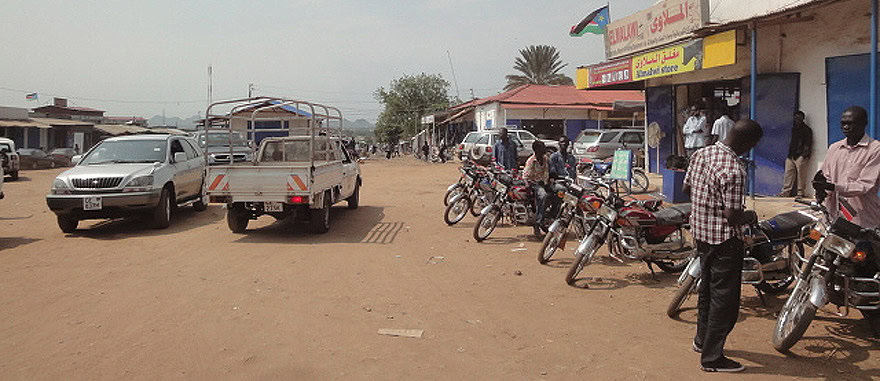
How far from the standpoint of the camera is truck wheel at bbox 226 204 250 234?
9.58m

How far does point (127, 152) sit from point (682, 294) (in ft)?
31.6

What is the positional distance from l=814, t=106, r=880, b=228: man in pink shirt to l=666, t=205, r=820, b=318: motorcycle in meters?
0.31

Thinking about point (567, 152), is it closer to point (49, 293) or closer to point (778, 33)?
point (778, 33)

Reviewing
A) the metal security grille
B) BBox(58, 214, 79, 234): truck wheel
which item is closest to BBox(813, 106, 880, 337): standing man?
the metal security grille

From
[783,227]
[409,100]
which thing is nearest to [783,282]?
[783,227]

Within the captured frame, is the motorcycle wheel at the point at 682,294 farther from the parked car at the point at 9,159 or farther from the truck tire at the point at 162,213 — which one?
the parked car at the point at 9,159

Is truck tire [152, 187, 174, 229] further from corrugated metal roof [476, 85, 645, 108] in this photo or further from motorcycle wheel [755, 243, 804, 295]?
corrugated metal roof [476, 85, 645, 108]

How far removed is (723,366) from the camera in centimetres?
406

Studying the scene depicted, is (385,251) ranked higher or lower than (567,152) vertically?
lower

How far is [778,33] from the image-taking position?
36.3 ft

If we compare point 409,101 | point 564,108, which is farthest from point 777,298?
point 409,101

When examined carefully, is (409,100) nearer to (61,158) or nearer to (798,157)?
(61,158)

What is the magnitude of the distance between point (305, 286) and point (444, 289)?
1.44 metres

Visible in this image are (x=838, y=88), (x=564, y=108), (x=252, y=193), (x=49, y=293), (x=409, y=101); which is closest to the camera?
(x=49, y=293)
